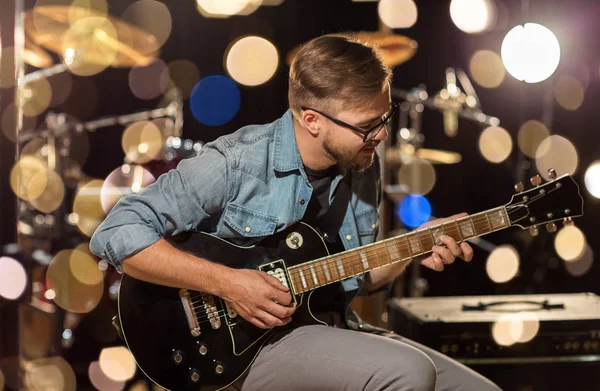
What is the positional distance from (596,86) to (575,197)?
3.56m

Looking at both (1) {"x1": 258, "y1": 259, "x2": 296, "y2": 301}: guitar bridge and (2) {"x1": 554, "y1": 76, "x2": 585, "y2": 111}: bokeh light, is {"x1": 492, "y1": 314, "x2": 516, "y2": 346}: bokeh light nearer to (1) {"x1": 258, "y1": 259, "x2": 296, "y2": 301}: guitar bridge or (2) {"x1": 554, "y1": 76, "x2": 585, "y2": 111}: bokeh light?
(1) {"x1": 258, "y1": 259, "x2": 296, "y2": 301}: guitar bridge

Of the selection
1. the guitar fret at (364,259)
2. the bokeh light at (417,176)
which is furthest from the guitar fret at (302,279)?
the bokeh light at (417,176)

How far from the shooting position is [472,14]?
5.84m

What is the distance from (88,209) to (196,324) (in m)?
2.46

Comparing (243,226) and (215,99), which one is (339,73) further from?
(215,99)

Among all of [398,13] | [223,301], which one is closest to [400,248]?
→ [223,301]

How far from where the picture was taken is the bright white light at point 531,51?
4.64m

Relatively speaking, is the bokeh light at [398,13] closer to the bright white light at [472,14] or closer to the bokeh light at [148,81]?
the bright white light at [472,14]

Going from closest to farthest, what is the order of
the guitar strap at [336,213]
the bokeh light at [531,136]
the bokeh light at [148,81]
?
1. the guitar strap at [336,213]
2. the bokeh light at [531,136]
3. the bokeh light at [148,81]

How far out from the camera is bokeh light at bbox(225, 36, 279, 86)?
19.6 feet

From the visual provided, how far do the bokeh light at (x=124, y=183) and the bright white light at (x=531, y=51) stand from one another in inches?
113

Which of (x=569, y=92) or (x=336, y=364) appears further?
(x=569, y=92)

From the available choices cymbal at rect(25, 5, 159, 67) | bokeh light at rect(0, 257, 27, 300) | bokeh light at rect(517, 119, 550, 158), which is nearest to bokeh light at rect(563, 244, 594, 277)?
bokeh light at rect(517, 119, 550, 158)

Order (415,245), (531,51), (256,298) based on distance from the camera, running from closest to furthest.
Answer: (256,298)
(415,245)
(531,51)
